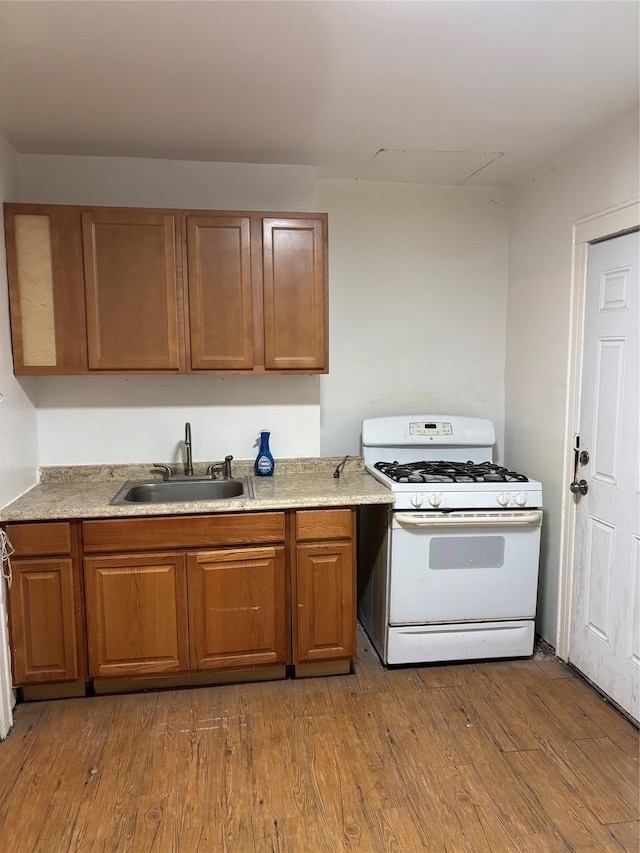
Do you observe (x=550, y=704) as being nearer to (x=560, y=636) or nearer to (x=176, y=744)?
(x=560, y=636)

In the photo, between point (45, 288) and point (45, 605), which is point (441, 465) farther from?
point (45, 288)

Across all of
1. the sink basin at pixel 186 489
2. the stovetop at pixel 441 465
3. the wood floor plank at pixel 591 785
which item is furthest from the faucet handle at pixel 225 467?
the wood floor plank at pixel 591 785

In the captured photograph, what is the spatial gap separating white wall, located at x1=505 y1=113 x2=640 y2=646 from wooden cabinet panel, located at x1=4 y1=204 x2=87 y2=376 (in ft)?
7.17

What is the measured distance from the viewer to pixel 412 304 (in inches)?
129

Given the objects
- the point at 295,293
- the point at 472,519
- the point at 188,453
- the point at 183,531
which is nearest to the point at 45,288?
the point at 188,453

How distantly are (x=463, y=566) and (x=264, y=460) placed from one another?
3.56ft

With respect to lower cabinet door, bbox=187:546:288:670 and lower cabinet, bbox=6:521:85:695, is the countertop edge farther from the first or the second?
lower cabinet door, bbox=187:546:288:670

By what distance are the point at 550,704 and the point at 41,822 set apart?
193 cm

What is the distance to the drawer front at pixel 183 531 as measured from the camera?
236 centimetres

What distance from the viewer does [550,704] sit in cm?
241

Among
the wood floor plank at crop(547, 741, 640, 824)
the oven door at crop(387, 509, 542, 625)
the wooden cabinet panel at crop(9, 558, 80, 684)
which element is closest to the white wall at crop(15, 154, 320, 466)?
the wooden cabinet panel at crop(9, 558, 80, 684)

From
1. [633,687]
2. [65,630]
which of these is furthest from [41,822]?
[633,687]

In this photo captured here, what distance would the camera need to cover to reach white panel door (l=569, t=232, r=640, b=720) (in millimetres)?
2271

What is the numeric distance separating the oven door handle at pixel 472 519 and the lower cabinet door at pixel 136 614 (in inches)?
39.3
